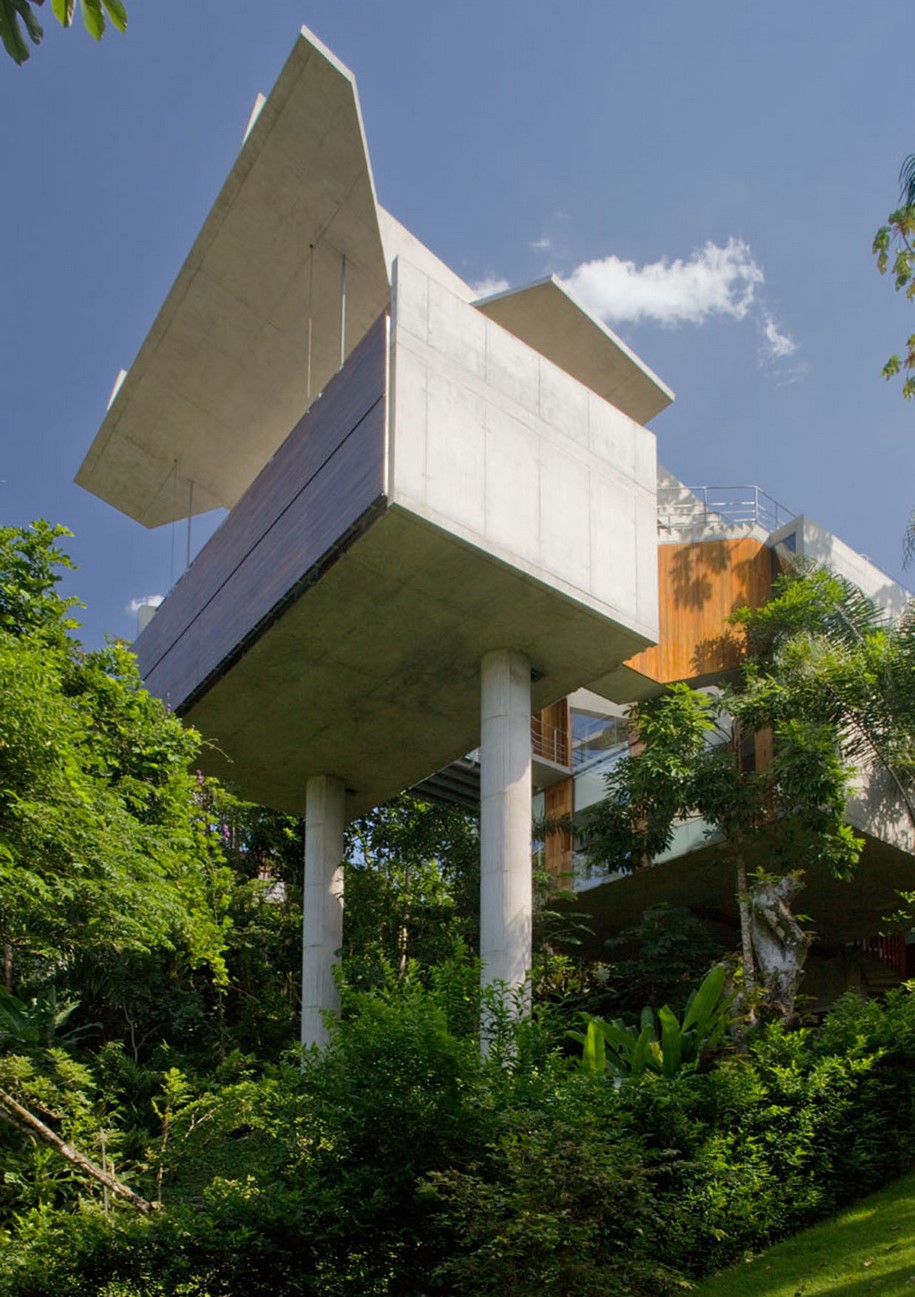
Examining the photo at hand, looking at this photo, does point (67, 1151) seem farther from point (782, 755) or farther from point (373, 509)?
point (782, 755)

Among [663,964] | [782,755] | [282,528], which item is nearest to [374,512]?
[282,528]

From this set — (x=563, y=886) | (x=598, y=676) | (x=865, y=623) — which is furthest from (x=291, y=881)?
(x=865, y=623)

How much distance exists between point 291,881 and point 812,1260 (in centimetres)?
1656

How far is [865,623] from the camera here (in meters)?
17.1

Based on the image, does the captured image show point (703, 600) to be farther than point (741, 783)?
Yes

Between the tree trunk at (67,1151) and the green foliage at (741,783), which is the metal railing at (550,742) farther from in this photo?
the tree trunk at (67,1151)

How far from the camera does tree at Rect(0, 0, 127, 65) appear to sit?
114 inches

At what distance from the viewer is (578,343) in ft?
54.7

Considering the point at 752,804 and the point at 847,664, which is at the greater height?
the point at 847,664

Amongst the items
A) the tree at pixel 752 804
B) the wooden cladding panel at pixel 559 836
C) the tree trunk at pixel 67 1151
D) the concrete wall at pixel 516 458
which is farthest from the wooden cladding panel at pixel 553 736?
the tree trunk at pixel 67 1151

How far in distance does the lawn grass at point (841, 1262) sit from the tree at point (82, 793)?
5892mm

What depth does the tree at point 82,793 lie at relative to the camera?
32.7ft

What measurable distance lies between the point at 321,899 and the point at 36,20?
15.7m

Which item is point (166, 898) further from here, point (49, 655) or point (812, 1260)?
point (812, 1260)
